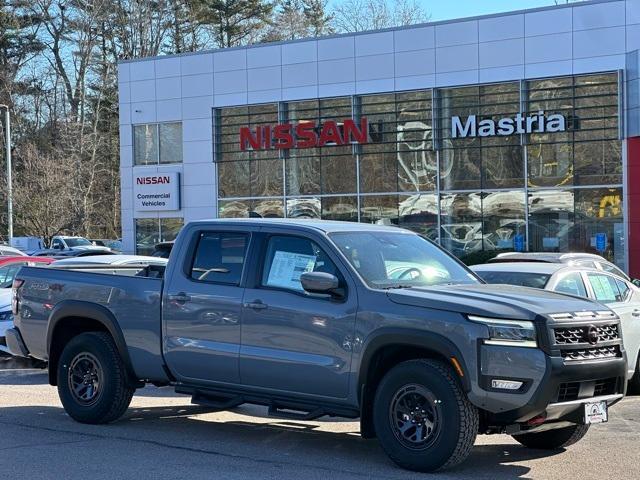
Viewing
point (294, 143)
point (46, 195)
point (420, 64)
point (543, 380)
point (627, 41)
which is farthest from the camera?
point (46, 195)

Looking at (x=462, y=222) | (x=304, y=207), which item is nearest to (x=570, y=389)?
(x=462, y=222)

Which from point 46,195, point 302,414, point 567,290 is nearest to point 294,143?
point 46,195

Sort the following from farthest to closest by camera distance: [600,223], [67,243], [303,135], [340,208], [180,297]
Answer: [67,243] → [303,135] → [340,208] → [600,223] → [180,297]

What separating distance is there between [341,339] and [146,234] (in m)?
31.0

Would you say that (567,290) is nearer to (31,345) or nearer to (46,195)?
(31,345)

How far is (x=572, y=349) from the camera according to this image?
22.6 feet

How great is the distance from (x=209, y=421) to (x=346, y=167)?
2388 cm

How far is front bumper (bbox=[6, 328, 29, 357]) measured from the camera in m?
9.99

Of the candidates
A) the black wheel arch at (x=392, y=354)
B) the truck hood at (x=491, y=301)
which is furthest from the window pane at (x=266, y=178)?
the black wheel arch at (x=392, y=354)

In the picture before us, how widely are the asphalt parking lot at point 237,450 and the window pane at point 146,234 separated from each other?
27.1 metres

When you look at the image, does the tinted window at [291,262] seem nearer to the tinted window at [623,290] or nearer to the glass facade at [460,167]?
the tinted window at [623,290]

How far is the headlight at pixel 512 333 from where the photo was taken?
678cm

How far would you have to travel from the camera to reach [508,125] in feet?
97.7

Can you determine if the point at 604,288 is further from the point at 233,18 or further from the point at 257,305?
the point at 233,18
